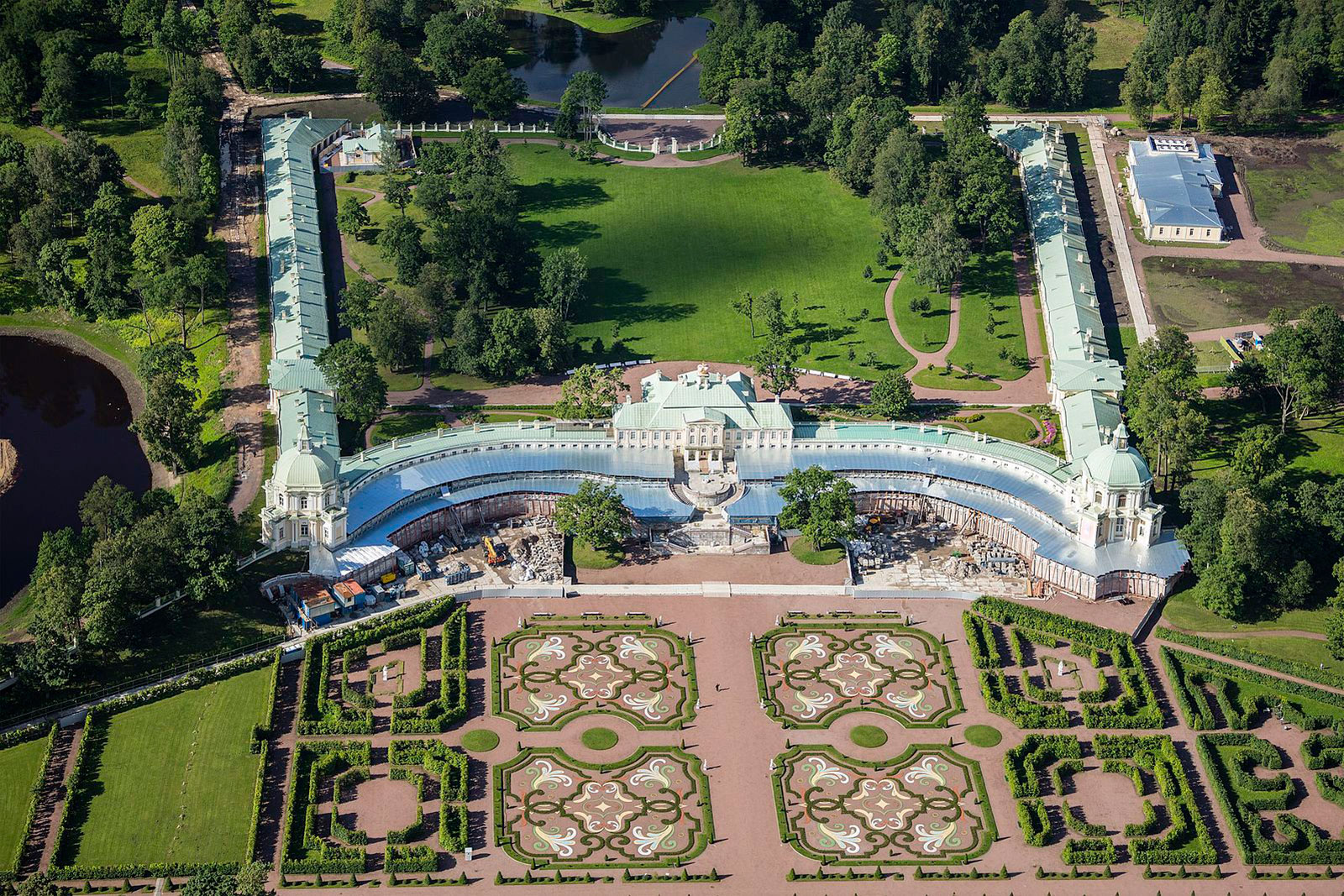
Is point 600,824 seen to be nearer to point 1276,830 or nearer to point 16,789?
point 16,789

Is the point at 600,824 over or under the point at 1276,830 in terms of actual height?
over

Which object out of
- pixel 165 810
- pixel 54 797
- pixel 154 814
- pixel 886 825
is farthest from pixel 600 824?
pixel 54 797

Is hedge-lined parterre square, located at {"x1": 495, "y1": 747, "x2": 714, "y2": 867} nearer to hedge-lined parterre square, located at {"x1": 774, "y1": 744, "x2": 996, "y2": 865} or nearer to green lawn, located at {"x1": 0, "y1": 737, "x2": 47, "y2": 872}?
hedge-lined parterre square, located at {"x1": 774, "y1": 744, "x2": 996, "y2": 865}

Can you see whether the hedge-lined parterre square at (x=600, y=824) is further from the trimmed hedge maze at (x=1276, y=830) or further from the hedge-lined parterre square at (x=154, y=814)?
the trimmed hedge maze at (x=1276, y=830)

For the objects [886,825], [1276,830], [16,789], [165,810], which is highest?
[16,789]

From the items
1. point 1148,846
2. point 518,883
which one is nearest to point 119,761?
point 518,883

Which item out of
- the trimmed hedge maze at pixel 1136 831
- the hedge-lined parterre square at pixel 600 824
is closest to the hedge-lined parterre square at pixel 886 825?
the trimmed hedge maze at pixel 1136 831

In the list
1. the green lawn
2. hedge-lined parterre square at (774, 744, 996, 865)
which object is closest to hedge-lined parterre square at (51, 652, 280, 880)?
the green lawn

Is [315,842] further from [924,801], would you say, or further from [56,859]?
[924,801]
